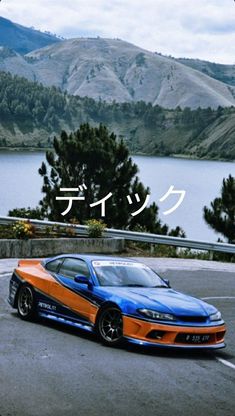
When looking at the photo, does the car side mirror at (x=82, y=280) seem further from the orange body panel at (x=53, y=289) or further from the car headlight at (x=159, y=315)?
the car headlight at (x=159, y=315)

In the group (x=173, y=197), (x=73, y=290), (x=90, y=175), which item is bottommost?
(x=173, y=197)

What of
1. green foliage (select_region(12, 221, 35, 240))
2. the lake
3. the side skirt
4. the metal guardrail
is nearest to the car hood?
the side skirt

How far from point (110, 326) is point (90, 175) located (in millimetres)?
31681

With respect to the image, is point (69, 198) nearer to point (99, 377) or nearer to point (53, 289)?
point (53, 289)

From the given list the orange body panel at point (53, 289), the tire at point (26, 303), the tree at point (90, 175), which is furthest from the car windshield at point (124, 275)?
the tree at point (90, 175)

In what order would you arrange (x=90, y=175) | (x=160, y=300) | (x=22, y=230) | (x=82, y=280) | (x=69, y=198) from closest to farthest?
(x=160, y=300) < (x=82, y=280) < (x=22, y=230) < (x=69, y=198) < (x=90, y=175)

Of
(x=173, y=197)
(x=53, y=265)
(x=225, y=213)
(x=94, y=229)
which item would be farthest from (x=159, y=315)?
(x=173, y=197)

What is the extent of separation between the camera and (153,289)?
1055 cm

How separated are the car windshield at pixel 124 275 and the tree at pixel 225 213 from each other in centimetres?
2906

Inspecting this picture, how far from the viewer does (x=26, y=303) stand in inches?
465

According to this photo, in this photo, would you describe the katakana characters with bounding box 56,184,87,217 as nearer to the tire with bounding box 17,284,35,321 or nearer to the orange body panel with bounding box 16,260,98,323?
the orange body panel with bounding box 16,260,98,323

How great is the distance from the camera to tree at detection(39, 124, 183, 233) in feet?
129

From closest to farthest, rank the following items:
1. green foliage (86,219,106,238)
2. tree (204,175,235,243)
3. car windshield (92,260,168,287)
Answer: car windshield (92,260,168,287) < green foliage (86,219,106,238) < tree (204,175,235,243)

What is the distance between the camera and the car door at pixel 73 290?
10430 mm
